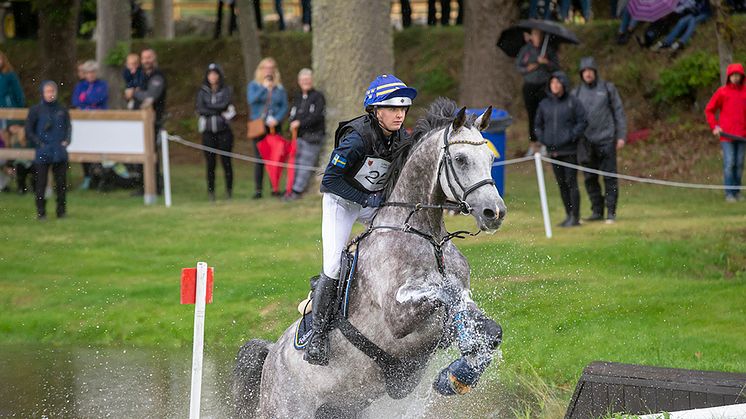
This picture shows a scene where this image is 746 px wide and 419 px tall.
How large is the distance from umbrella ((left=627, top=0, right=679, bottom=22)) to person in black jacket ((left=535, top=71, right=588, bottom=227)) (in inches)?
293

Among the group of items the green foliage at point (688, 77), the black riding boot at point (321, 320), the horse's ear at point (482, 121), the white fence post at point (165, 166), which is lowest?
the white fence post at point (165, 166)

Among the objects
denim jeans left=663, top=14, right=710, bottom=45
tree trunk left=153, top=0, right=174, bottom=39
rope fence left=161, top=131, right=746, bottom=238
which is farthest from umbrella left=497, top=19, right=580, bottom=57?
tree trunk left=153, top=0, right=174, bottom=39

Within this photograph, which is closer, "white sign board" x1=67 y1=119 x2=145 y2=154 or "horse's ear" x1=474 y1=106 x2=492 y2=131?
"horse's ear" x1=474 y1=106 x2=492 y2=131

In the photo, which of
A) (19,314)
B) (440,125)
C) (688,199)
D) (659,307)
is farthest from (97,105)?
(440,125)

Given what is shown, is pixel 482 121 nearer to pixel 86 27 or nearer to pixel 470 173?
pixel 470 173

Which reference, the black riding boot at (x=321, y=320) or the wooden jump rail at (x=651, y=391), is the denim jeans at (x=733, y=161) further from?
the black riding boot at (x=321, y=320)

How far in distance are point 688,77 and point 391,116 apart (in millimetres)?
15395

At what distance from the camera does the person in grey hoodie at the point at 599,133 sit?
15.2 m

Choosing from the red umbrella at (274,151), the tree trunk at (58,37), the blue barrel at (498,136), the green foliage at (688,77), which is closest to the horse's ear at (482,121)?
the blue barrel at (498,136)

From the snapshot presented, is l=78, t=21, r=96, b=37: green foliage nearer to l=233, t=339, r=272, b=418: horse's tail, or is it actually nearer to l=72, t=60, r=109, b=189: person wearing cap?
l=72, t=60, r=109, b=189: person wearing cap

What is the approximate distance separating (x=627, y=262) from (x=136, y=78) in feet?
31.9

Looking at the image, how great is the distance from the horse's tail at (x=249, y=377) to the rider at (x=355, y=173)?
34.6 inches

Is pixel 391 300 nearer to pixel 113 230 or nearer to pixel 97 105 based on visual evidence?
pixel 113 230

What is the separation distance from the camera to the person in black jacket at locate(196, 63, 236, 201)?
1825 cm
